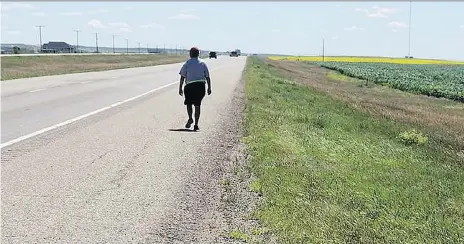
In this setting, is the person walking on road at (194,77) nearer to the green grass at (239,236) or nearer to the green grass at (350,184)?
the green grass at (350,184)

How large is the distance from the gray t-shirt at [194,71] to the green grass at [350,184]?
57.8 inches

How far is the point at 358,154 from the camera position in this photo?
11.6 metres

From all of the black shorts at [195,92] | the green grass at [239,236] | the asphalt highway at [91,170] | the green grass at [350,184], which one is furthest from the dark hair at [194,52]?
the green grass at [239,236]

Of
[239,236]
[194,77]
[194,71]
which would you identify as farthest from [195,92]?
[239,236]

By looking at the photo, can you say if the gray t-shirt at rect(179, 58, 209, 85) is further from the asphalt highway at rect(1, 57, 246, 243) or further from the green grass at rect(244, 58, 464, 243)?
the green grass at rect(244, 58, 464, 243)

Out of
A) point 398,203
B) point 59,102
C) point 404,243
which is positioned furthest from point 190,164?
point 59,102

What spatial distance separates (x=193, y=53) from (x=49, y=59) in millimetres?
56561

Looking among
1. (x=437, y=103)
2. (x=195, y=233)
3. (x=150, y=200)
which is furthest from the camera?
(x=437, y=103)

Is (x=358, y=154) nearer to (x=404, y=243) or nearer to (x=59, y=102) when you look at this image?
(x=404, y=243)

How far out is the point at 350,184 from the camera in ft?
27.0

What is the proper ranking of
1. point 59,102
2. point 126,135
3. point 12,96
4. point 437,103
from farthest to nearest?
1. point 437,103
2. point 12,96
3. point 59,102
4. point 126,135

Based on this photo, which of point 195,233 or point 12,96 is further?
point 12,96

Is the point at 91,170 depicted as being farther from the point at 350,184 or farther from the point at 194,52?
the point at 194,52

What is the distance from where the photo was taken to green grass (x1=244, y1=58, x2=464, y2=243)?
596 cm
